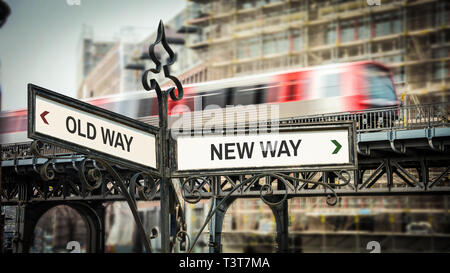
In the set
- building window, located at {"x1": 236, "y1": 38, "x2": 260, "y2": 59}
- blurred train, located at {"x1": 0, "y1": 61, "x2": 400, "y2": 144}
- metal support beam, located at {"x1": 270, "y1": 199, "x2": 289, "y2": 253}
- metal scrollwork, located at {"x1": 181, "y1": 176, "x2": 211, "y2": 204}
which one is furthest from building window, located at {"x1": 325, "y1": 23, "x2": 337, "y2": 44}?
metal scrollwork, located at {"x1": 181, "y1": 176, "x2": 211, "y2": 204}

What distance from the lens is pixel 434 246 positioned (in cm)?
4491

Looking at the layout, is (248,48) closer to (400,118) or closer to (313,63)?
(313,63)

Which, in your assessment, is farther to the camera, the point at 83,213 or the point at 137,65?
the point at 137,65

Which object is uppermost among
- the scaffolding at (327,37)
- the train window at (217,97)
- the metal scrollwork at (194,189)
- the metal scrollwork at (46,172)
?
the scaffolding at (327,37)

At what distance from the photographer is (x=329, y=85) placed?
1147 inches

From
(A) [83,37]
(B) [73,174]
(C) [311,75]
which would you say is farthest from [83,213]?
(A) [83,37]

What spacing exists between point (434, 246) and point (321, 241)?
28.5 feet

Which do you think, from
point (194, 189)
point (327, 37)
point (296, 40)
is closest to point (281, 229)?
point (194, 189)

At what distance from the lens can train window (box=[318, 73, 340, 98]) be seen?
95.1 feet

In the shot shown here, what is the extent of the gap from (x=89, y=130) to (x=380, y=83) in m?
26.4

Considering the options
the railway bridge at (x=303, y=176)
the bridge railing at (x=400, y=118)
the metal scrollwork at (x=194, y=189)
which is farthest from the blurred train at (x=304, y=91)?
the metal scrollwork at (x=194, y=189)

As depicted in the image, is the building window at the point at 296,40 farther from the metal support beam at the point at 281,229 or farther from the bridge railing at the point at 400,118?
the bridge railing at the point at 400,118

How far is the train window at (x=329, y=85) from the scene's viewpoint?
95.1 ft
